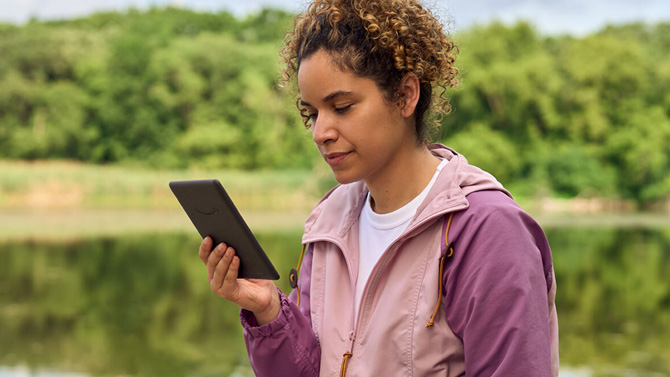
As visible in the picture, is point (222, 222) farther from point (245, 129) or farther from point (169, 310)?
point (245, 129)

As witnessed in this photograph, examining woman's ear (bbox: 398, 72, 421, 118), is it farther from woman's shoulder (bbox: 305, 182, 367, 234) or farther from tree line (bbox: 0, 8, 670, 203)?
tree line (bbox: 0, 8, 670, 203)

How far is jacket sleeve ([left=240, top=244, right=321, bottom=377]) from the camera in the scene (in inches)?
67.1

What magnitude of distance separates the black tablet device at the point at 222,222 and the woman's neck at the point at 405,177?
0.29 meters

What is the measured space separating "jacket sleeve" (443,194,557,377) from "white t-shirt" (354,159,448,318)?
0.19 meters

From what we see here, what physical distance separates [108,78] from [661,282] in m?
28.1

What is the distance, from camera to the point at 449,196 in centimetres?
150

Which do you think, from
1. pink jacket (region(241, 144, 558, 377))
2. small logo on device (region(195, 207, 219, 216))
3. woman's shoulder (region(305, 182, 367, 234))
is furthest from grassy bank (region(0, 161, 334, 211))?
small logo on device (region(195, 207, 219, 216))

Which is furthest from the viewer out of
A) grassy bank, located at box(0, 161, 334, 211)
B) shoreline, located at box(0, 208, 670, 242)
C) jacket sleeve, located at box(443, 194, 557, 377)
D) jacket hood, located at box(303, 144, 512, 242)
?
grassy bank, located at box(0, 161, 334, 211)

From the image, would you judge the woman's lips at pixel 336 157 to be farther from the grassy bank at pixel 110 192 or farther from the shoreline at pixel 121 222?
the grassy bank at pixel 110 192

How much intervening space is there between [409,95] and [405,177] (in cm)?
17

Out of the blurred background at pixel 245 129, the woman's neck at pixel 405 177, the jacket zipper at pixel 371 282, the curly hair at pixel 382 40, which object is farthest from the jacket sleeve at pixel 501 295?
the blurred background at pixel 245 129

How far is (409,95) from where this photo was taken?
5.24 ft

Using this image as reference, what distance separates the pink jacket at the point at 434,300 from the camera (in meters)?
1.38

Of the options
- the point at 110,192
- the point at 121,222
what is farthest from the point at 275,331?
the point at 110,192
